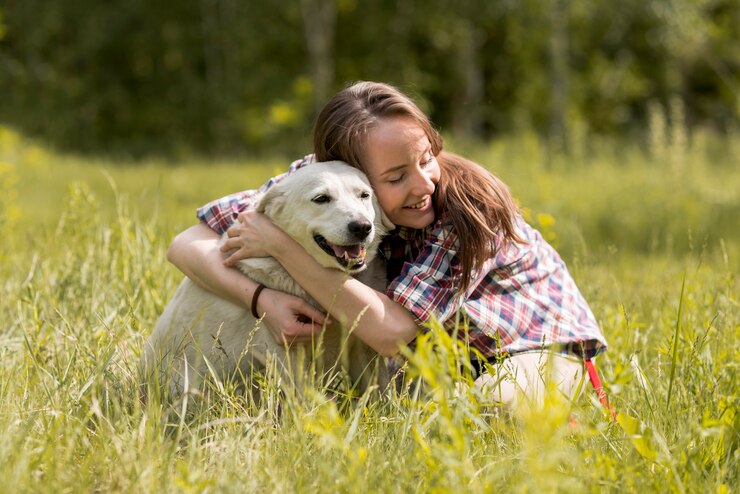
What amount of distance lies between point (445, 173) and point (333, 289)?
67 cm

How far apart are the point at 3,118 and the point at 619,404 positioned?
57.5 feet

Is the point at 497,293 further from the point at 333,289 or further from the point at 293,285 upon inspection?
the point at 293,285

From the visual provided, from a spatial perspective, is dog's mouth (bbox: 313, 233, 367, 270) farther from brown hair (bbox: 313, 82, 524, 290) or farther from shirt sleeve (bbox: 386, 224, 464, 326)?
brown hair (bbox: 313, 82, 524, 290)

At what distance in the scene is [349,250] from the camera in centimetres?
276

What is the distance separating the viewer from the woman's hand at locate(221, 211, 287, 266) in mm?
2875

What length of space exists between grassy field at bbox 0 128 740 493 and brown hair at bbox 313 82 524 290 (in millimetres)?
562

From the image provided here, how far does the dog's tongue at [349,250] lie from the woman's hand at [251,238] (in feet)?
0.77

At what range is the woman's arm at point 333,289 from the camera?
271 centimetres

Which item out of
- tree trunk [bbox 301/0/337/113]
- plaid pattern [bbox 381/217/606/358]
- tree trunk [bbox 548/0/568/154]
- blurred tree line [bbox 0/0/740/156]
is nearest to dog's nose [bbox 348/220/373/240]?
plaid pattern [bbox 381/217/606/358]

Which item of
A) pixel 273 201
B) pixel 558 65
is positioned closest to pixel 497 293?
pixel 273 201

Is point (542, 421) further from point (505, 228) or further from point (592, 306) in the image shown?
point (592, 306)

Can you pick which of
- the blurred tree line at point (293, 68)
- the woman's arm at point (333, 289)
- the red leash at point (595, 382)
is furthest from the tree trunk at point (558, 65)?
the woman's arm at point (333, 289)

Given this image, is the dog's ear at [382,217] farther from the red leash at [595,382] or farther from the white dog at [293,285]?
the red leash at [595,382]

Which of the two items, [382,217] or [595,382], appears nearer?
[595,382]
